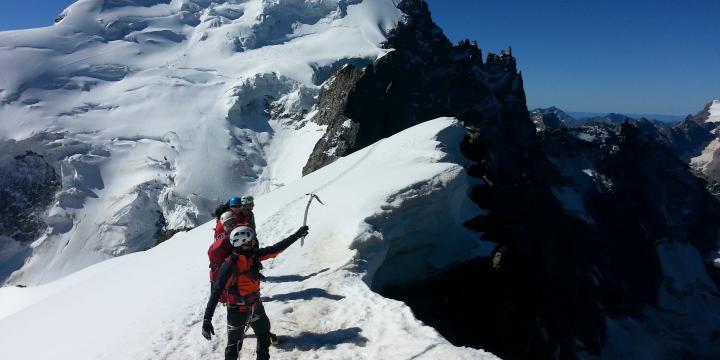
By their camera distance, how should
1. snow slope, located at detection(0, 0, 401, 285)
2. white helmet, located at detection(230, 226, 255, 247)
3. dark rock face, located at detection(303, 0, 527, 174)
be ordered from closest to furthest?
white helmet, located at detection(230, 226, 255, 247) < dark rock face, located at detection(303, 0, 527, 174) < snow slope, located at detection(0, 0, 401, 285)

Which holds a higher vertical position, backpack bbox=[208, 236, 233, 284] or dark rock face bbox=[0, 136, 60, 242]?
backpack bbox=[208, 236, 233, 284]

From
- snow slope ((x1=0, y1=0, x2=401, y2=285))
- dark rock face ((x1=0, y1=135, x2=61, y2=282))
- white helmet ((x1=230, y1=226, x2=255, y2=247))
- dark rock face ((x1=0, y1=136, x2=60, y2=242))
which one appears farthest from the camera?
dark rock face ((x1=0, y1=136, x2=60, y2=242))

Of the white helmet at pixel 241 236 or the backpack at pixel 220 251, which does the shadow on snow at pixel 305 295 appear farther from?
the white helmet at pixel 241 236

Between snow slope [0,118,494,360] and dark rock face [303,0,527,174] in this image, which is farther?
dark rock face [303,0,527,174]

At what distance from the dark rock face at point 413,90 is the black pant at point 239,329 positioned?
43.7 meters

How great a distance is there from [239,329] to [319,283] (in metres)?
3.42

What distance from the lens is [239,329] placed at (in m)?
7.95

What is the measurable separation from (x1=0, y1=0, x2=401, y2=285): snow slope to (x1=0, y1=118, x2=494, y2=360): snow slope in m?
53.1

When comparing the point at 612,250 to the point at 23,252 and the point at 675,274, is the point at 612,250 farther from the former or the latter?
the point at 23,252

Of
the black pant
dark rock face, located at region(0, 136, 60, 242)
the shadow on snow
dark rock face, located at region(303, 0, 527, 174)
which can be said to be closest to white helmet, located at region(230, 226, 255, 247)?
the black pant

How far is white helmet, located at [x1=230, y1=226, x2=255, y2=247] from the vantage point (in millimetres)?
7641

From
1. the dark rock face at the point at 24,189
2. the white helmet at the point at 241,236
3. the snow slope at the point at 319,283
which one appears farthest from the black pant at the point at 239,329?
the dark rock face at the point at 24,189

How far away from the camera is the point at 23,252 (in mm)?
69562

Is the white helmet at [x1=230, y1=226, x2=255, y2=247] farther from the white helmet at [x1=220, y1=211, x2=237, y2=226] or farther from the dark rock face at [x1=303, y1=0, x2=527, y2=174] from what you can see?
the dark rock face at [x1=303, y1=0, x2=527, y2=174]
